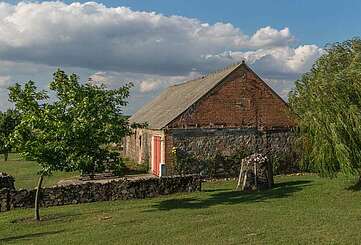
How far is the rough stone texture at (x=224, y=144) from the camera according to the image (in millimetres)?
26844

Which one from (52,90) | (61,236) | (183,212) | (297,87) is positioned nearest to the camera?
(61,236)

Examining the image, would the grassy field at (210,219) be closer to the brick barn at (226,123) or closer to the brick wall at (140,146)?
the brick barn at (226,123)

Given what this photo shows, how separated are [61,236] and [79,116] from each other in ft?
16.0

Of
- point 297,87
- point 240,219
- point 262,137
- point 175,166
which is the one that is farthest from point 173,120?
point 240,219

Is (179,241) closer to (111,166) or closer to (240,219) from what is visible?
(240,219)

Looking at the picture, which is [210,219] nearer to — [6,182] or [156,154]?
[6,182]

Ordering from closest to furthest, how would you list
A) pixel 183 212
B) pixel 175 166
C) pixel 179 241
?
1. pixel 179 241
2. pixel 183 212
3. pixel 175 166

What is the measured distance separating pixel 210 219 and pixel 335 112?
660 centimetres

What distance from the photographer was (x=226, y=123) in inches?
1105

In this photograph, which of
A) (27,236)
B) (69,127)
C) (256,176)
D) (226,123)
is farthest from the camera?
(226,123)

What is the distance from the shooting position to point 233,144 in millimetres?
27875

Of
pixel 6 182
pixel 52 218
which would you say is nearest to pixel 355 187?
pixel 52 218

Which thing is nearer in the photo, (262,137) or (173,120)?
(173,120)

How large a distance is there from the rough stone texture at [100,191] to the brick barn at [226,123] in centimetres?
454
